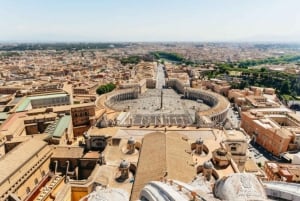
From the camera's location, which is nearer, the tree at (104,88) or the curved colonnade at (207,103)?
the curved colonnade at (207,103)

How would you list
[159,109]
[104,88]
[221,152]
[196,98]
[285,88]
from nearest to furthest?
[221,152] < [159,109] < [104,88] < [196,98] < [285,88]

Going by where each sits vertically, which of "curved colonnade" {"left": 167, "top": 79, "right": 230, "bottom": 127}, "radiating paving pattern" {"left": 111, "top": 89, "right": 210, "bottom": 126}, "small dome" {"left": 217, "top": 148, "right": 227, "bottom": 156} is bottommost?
"radiating paving pattern" {"left": 111, "top": 89, "right": 210, "bottom": 126}

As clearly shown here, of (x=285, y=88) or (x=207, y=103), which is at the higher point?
(x=285, y=88)

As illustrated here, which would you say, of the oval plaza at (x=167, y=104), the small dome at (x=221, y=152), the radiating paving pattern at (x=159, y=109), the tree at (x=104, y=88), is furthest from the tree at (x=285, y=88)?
the small dome at (x=221, y=152)

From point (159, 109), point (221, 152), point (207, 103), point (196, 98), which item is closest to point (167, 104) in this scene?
point (159, 109)

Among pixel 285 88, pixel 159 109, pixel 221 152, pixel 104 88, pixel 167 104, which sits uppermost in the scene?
pixel 221 152

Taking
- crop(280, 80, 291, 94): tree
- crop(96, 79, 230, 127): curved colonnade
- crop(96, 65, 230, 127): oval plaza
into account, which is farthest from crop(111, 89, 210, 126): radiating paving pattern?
crop(280, 80, 291, 94): tree

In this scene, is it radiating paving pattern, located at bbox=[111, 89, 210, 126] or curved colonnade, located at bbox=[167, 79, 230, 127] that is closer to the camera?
curved colonnade, located at bbox=[167, 79, 230, 127]

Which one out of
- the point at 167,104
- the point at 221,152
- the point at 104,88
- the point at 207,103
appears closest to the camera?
the point at 221,152

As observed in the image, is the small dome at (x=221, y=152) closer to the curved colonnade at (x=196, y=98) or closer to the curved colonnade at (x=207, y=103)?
the curved colonnade at (x=207, y=103)

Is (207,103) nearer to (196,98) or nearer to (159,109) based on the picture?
(196,98)

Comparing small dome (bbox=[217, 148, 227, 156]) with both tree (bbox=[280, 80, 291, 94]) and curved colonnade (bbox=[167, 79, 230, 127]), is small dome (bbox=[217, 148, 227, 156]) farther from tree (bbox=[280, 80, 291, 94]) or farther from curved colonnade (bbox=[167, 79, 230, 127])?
tree (bbox=[280, 80, 291, 94])

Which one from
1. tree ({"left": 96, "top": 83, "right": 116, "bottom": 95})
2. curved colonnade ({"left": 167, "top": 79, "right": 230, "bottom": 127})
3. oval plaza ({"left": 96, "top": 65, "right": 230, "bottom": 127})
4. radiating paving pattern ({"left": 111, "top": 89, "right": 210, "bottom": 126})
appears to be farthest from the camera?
tree ({"left": 96, "top": 83, "right": 116, "bottom": 95})
